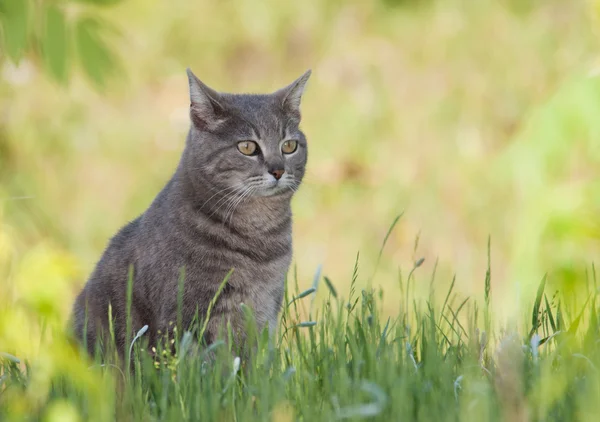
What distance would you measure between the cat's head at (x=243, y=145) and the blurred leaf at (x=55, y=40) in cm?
58

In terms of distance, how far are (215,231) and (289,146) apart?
1.68 feet

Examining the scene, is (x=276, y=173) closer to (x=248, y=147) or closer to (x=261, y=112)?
(x=248, y=147)

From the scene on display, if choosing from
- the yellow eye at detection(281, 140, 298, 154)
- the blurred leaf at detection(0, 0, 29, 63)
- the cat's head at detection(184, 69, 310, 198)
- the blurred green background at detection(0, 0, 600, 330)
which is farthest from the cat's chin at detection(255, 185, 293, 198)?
the blurred green background at detection(0, 0, 600, 330)

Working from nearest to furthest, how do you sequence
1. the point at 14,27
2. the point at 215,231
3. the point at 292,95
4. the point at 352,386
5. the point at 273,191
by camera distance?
1. the point at 352,386
2. the point at 14,27
3. the point at 215,231
4. the point at 273,191
5. the point at 292,95

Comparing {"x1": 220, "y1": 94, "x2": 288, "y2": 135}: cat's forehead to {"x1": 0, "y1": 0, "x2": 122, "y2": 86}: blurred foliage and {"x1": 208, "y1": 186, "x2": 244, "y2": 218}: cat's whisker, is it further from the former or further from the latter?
{"x1": 0, "y1": 0, "x2": 122, "y2": 86}: blurred foliage

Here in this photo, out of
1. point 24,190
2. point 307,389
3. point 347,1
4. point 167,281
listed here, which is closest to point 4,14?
point 167,281

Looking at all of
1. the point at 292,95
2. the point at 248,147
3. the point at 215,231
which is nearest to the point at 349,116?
the point at 292,95

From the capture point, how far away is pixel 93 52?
2.74 meters

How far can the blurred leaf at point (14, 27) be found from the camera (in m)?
2.46

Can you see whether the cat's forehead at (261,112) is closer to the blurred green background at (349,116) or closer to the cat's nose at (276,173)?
the cat's nose at (276,173)

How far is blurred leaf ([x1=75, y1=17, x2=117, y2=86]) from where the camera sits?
271 centimetres

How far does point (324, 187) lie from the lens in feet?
23.1

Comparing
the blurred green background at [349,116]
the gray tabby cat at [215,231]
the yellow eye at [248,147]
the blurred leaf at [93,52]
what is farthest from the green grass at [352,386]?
the blurred green background at [349,116]

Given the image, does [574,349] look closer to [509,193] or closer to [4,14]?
[4,14]
